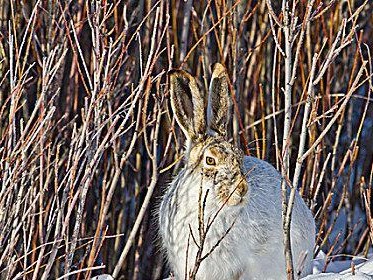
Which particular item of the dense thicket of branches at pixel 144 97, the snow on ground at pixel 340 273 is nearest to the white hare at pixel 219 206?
the snow on ground at pixel 340 273

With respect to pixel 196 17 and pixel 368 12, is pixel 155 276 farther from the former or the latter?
pixel 368 12

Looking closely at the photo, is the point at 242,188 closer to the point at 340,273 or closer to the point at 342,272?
the point at 340,273

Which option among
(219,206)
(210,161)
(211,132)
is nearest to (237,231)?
(219,206)

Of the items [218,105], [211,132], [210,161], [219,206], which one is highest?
[218,105]

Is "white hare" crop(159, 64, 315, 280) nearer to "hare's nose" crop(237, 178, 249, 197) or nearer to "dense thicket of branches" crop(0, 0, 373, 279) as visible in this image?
"hare's nose" crop(237, 178, 249, 197)

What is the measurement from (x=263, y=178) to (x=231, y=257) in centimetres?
37

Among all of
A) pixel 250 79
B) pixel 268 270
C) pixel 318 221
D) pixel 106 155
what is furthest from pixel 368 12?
pixel 268 270

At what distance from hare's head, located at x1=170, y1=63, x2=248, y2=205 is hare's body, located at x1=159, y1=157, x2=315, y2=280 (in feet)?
0.18

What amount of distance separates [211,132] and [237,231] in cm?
42

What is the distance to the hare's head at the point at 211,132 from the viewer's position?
299 centimetres

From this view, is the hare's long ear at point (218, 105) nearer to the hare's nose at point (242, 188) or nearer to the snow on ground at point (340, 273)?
the hare's nose at point (242, 188)

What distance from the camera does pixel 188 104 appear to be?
324 centimetres

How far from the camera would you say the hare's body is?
310 centimetres

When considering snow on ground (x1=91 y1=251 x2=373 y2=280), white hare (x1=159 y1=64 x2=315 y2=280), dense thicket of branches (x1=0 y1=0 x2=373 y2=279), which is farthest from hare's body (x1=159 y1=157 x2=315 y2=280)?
dense thicket of branches (x1=0 y1=0 x2=373 y2=279)
